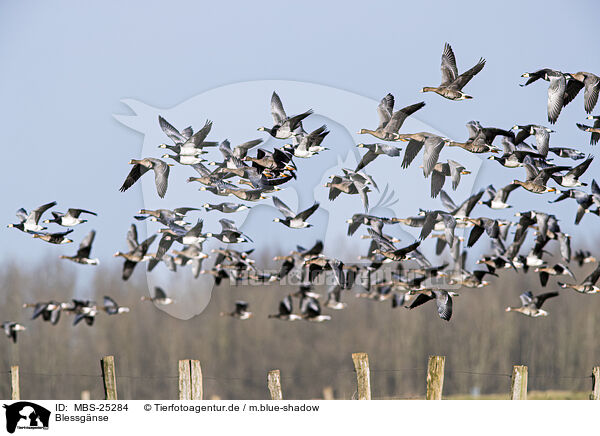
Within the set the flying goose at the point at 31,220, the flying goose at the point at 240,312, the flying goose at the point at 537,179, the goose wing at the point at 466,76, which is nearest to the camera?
the goose wing at the point at 466,76

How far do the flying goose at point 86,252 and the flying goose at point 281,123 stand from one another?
173 inches

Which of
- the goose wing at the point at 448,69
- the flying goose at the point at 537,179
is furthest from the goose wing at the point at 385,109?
the flying goose at the point at 537,179

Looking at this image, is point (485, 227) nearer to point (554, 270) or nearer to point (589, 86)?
point (554, 270)

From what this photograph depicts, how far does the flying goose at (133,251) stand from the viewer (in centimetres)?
1619

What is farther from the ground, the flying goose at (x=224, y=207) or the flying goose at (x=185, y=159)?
the flying goose at (x=185, y=159)

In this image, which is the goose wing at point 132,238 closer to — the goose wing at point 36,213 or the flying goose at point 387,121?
the goose wing at point 36,213

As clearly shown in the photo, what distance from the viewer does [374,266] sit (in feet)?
54.5

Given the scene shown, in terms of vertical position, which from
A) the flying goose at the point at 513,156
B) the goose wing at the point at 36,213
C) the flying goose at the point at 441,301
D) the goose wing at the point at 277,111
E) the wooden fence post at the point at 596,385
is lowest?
the wooden fence post at the point at 596,385

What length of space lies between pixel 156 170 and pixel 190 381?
176 inches

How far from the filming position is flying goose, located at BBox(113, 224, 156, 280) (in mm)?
16188

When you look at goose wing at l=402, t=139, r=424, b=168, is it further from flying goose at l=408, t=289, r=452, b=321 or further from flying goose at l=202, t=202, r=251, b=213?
flying goose at l=202, t=202, r=251, b=213

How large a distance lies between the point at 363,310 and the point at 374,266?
78.4 ft

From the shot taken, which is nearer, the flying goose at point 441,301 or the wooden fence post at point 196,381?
the wooden fence post at point 196,381
